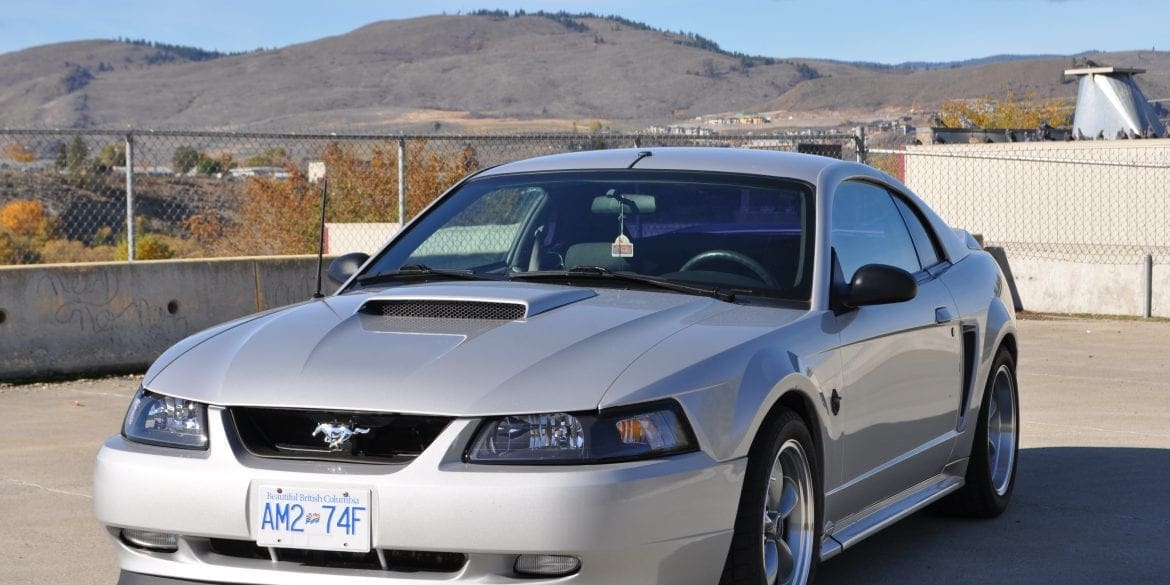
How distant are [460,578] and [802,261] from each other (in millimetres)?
1888

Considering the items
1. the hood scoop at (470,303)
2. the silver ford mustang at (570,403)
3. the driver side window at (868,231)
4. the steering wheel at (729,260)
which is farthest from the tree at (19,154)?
the hood scoop at (470,303)

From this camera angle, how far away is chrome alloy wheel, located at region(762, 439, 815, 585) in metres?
4.73

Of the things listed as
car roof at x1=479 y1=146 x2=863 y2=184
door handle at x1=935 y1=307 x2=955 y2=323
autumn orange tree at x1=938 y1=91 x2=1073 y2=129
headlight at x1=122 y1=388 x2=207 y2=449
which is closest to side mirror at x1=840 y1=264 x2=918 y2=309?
car roof at x1=479 y1=146 x2=863 y2=184

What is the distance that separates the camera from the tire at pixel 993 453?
21.8 feet

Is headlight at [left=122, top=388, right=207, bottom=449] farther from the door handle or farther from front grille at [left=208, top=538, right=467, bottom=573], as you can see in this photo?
the door handle

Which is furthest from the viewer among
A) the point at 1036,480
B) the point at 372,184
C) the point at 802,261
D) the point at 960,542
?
the point at 372,184

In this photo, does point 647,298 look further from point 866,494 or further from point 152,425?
point 152,425

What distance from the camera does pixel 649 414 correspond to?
4137 mm

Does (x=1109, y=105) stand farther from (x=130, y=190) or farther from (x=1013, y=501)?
(x=1013, y=501)

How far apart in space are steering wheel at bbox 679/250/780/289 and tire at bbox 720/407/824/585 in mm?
694

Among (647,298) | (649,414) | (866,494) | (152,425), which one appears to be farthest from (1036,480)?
(152,425)

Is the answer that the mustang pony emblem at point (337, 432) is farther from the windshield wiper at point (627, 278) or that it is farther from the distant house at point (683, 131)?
the distant house at point (683, 131)

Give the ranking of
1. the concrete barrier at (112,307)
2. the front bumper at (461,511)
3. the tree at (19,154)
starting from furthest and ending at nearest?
the tree at (19,154) < the concrete barrier at (112,307) < the front bumper at (461,511)

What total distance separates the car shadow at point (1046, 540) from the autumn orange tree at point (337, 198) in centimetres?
1421
